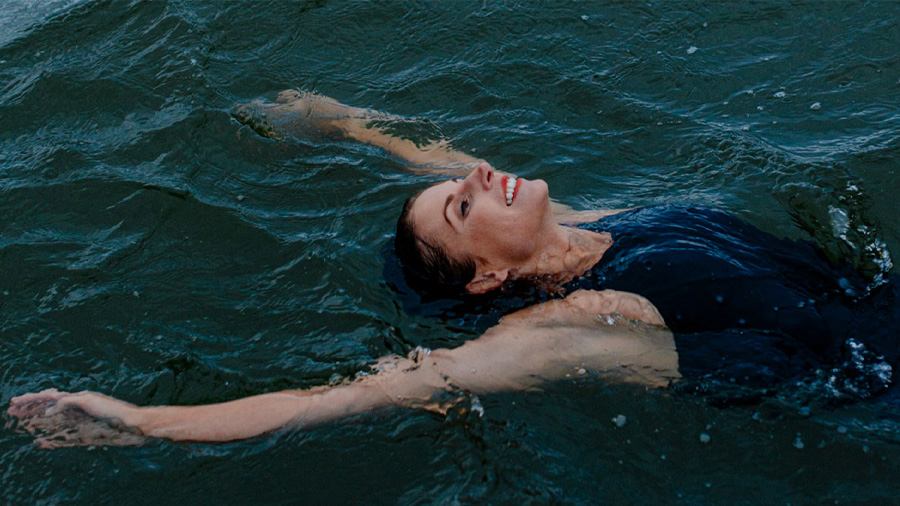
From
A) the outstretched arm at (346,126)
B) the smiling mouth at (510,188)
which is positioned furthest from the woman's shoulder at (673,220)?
the outstretched arm at (346,126)

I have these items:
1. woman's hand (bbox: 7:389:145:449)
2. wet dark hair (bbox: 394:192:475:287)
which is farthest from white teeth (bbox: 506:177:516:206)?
woman's hand (bbox: 7:389:145:449)

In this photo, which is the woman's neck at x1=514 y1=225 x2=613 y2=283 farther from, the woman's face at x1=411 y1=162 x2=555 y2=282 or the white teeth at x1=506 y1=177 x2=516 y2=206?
the white teeth at x1=506 y1=177 x2=516 y2=206

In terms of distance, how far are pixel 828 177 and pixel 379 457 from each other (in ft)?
11.8

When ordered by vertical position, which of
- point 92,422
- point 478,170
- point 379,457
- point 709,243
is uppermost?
point 478,170

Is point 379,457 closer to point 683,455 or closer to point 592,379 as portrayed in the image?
point 592,379

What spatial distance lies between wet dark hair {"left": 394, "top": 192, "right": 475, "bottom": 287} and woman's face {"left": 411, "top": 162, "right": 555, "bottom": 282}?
53 mm

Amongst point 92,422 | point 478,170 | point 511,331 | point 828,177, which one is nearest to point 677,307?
point 511,331

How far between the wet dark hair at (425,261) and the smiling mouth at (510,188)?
39 centimetres

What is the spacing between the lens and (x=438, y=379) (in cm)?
378

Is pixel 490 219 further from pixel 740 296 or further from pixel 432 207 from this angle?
pixel 740 296

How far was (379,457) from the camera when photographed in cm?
378

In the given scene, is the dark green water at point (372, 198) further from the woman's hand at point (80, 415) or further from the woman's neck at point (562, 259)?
the woman's neck at point (562, 259)

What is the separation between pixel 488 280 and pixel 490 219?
366 mm

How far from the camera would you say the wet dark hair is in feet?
13.9
